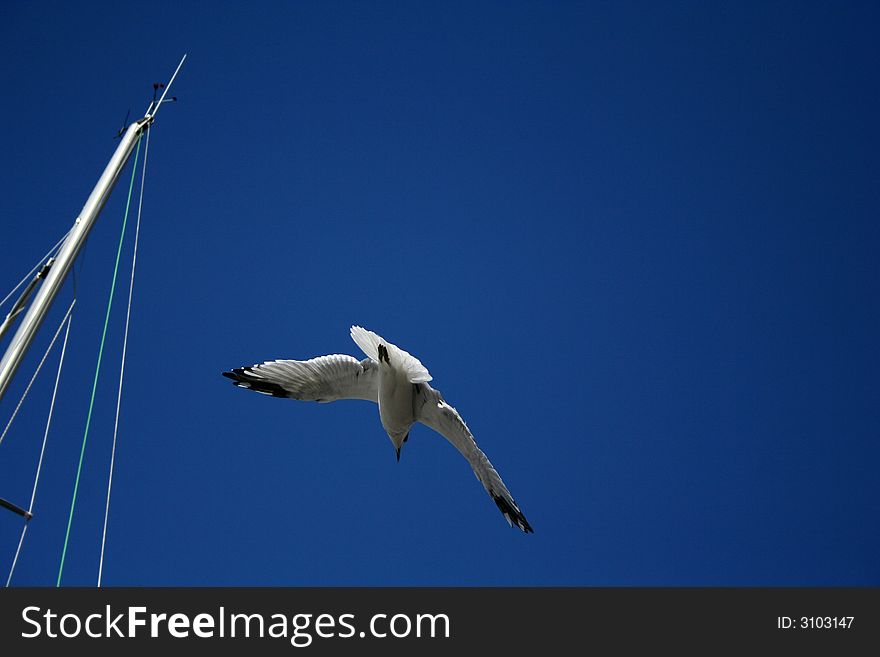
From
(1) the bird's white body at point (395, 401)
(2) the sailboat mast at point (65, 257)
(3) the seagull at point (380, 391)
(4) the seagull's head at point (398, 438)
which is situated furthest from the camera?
(4) the seagull's head at point (398, 438)

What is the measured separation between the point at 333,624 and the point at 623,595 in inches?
61.2

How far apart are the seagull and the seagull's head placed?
13cm

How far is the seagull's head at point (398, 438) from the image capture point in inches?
298

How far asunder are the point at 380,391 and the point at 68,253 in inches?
112

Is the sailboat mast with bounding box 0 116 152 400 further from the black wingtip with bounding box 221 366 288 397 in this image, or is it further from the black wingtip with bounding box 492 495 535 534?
the black wingtip with bounding box 492 495 535 534

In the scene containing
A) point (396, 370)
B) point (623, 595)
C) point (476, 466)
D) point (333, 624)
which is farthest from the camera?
point (476, 466)

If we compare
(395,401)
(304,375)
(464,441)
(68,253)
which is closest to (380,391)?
(395,401)

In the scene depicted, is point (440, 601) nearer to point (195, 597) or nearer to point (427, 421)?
point (195, 597)

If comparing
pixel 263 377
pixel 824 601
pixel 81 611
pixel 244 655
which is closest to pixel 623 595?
pixel 824 601

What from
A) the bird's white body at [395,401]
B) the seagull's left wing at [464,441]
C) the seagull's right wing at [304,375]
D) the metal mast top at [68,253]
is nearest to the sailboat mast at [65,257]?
the metal mast top at [68,253]

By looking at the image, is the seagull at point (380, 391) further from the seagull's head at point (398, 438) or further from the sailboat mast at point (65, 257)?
the sailboat mast at point (65, 257)

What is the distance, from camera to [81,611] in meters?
3.94

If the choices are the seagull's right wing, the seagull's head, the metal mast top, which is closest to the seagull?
the seagull's right wing

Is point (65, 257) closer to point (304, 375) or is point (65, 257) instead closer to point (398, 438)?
point (304, 375)
